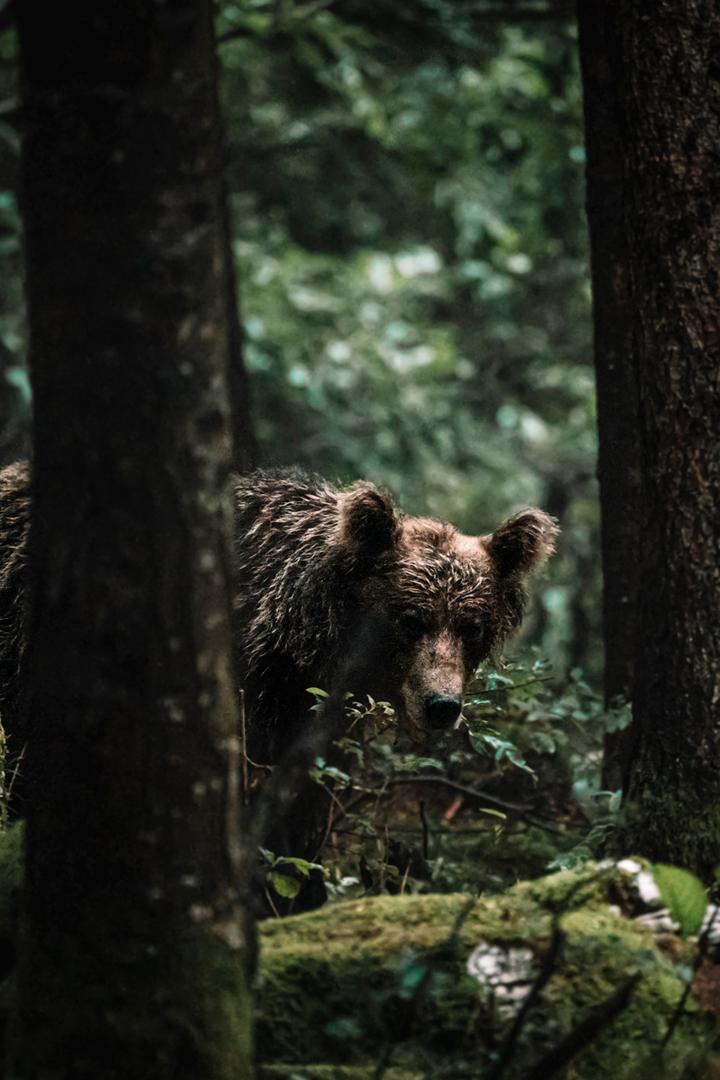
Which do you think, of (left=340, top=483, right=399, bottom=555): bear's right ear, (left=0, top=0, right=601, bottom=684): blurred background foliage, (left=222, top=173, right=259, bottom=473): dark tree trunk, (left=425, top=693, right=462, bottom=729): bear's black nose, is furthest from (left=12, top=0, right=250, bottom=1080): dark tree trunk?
(left=0, top=0, right=601, bottom=684): blurred background foliage

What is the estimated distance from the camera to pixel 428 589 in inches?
250

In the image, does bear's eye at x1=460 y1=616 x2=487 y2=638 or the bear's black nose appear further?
bear's eye at x1=460 y1=616 x2=487 y2=638

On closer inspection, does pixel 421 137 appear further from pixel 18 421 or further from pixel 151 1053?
pixel 151 1053

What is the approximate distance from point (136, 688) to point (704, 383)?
2607 millimetres

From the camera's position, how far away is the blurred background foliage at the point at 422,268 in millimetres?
12125

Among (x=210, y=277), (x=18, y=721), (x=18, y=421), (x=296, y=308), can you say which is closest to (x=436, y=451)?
(x=296, y=308)

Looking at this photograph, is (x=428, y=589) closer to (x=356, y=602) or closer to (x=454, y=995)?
(x=356, y=602)

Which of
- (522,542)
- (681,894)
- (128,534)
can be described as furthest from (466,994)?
(522,542)

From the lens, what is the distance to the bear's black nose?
231 inches

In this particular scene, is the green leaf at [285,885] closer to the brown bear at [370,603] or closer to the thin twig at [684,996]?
the brown bear at [370,603]

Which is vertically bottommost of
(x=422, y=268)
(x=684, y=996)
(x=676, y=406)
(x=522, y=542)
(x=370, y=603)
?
(x=684, y=996)

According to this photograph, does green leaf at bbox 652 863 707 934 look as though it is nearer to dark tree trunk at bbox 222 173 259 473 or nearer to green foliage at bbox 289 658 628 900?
green foliage at bbox 289 658 628 900

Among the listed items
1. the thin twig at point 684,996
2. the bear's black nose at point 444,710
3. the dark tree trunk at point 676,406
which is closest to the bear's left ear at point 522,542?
the bear's black nose at point 444,710

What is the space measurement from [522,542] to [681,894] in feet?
10.9
